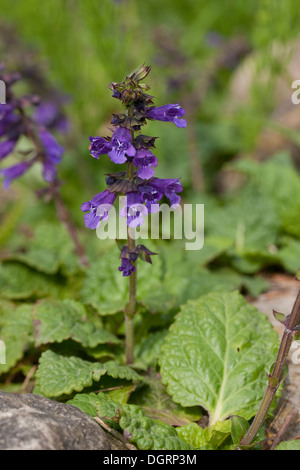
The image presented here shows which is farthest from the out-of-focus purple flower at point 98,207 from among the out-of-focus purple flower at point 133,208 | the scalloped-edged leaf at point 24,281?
the scalloped-edged leaf at point 24,281

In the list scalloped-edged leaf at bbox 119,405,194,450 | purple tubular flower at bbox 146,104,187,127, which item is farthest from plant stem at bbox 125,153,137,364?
scalloped-edged leaf at bbox 119,405,194,450

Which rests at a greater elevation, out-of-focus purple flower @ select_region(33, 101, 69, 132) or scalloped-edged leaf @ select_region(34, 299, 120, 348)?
out-of-focus purple flower @ select_region(33, 101, 69, 132)

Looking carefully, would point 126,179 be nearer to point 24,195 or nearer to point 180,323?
point 180,323

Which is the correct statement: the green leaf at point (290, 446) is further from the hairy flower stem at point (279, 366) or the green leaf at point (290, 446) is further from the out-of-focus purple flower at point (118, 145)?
the out-of-focus purple flower at point (118, 145)

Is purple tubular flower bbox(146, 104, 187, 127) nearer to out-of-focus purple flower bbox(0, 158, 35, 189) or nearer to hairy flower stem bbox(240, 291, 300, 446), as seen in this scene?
hairy flower stem bbox(240, 291, 300, 446)
